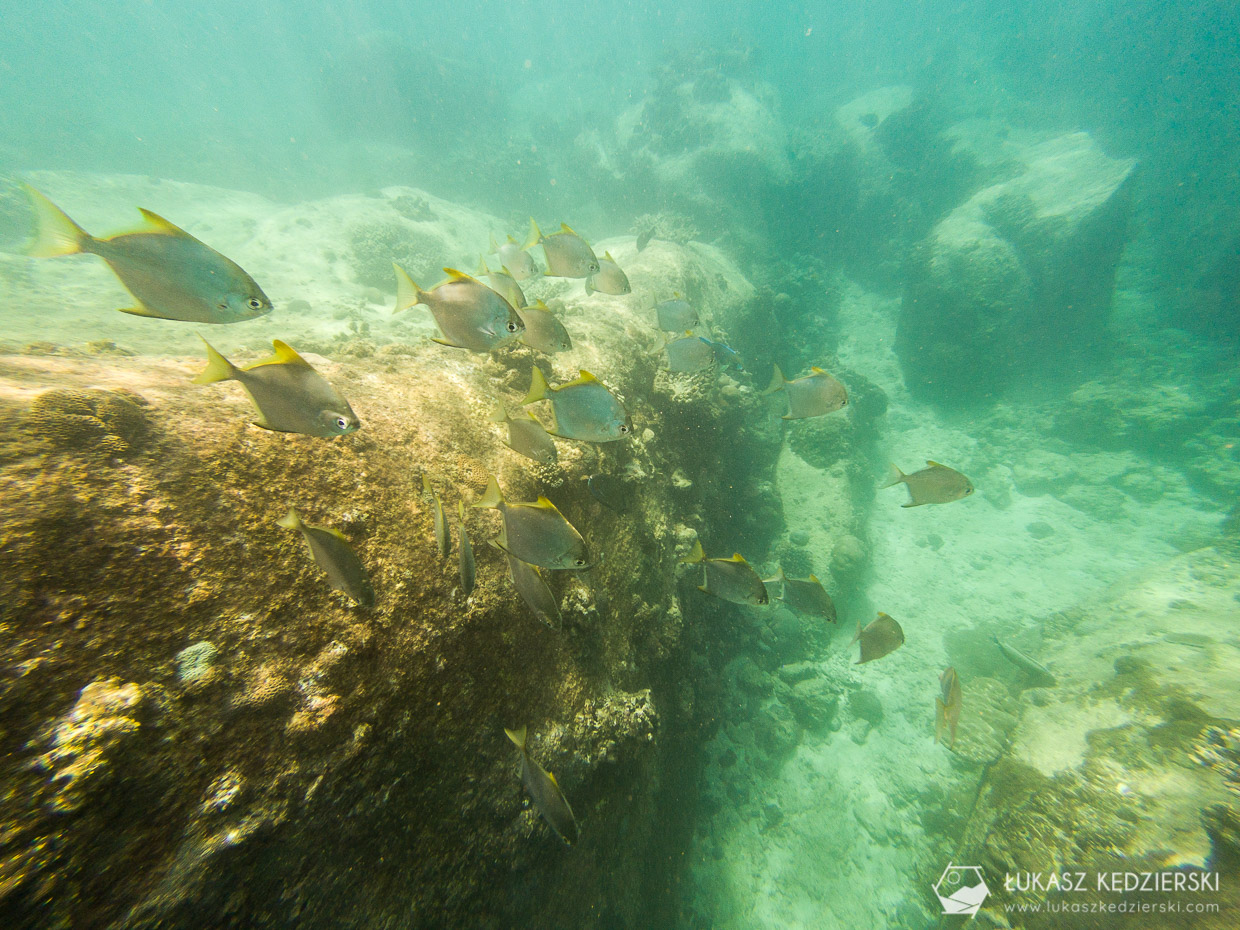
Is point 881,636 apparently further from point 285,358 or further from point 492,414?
point 285,358

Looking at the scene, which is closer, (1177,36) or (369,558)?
(369,558)

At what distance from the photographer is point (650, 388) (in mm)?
6379

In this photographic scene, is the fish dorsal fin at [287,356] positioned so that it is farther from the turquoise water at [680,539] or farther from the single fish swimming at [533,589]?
the single fish swimming at [533,589]

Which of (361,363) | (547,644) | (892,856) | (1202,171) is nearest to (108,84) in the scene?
(361,363)

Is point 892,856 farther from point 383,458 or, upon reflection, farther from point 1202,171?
point 1202,171

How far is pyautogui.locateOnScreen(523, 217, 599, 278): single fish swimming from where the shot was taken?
376 centimetres

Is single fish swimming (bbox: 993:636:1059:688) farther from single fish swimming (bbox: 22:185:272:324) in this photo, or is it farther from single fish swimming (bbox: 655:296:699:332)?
single fish swimming (bbox: 22:185:272:324)

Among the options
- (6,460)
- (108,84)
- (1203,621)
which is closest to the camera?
(6,460)

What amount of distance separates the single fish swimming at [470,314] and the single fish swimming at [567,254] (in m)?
1.51

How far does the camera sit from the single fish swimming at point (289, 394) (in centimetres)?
173

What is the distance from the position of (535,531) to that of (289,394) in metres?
1.22

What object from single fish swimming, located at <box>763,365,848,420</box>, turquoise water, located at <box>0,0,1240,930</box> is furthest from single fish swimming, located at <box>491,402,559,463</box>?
single fish swimming, located at <box>763,365,848,420</box>

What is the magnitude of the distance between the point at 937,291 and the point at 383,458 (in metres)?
17.7

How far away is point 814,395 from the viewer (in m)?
4.16
